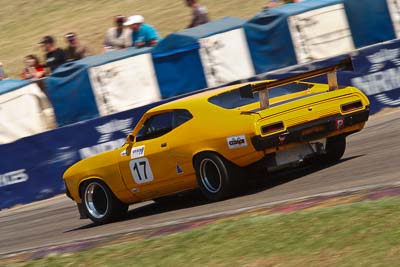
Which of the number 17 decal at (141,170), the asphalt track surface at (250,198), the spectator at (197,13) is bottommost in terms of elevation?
the asphalt track surface at (250,198)

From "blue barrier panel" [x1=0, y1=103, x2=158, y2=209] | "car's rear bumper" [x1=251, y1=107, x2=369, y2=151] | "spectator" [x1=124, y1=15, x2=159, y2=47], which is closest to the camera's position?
"car's rear bumper" [x1=251, y1=107, x2=369, y2=151]

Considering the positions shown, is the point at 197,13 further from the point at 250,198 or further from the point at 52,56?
→ the point at 250,198

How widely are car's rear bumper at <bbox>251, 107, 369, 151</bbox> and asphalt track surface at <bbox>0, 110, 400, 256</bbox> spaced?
0.49 metres

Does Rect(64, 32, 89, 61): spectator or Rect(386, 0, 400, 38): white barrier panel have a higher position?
Rect(64, 32, 89, 61): spectator

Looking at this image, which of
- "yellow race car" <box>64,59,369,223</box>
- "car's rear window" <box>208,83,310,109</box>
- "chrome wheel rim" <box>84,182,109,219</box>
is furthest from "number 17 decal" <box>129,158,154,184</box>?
"car's rear window" <box>208,83,310,109</box>

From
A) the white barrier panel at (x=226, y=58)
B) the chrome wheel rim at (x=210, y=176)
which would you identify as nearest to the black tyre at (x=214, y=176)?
the chrome wheel rim at (x=210, y=176)

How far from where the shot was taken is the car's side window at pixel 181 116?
1066 cm

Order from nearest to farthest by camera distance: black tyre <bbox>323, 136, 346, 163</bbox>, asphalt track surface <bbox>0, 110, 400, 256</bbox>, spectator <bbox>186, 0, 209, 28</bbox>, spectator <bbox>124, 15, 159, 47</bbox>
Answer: asphalt track surface <bbox>0, 110, 400, 256</bbox>, black tyre <bbox>323, 136, 346, 163</bbox>, spectator <bbox>124, 15, 159, 47</bbox>, spectator <bbox>186, 0, 209, 28</bbox>

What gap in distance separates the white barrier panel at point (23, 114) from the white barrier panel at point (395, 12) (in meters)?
6.46

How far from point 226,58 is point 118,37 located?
242cm

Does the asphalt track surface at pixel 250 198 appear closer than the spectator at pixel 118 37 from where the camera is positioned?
Yes

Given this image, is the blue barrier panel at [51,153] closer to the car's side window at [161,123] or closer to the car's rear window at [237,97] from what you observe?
the car's side window at [161,123]

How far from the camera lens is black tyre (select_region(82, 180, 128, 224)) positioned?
1168 cm

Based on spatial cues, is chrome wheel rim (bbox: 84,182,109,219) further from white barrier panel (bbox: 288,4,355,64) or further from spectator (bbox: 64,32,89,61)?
spectator (bbox: 64,32,89,61)
